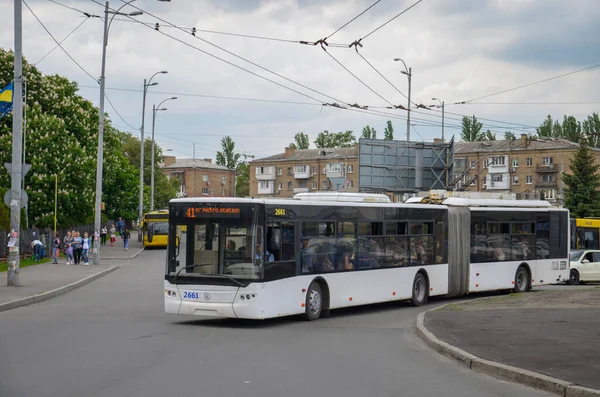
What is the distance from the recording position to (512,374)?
10.5 meters

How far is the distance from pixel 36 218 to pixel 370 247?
105 ft

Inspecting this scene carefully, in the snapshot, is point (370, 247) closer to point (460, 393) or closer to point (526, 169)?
point (460, 393)

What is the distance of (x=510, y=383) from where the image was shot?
1030 centimetres

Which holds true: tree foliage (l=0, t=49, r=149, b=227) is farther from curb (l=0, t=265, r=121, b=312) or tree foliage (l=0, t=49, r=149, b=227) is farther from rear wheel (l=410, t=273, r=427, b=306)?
rear wheel (l=410, t=273, r=427, b=306)

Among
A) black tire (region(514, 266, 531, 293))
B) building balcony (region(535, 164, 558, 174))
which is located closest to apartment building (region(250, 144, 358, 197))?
building balcony (region(535, 164, 558, 174))

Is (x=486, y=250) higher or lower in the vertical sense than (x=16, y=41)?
lower

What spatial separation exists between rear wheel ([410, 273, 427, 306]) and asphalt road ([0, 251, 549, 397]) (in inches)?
89.6

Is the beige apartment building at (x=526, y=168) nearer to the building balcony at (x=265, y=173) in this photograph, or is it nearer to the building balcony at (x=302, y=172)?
the building balcony at (x=302, y=172)

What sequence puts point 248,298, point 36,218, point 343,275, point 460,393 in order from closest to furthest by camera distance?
point 460,393 < point 248,298 < point 343,275 < point 36,218

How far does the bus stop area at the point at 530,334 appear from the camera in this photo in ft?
35.1

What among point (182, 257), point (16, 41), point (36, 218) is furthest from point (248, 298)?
point (36, 218)

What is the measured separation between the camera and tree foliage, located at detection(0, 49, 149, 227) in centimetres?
4800

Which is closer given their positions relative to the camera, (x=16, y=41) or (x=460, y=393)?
(x=460, y=393)

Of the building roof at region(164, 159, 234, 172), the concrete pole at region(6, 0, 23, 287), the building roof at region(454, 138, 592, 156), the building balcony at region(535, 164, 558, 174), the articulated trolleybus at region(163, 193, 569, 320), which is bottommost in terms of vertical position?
the articulated trolleybus at region(163, 193, 569, 320)
